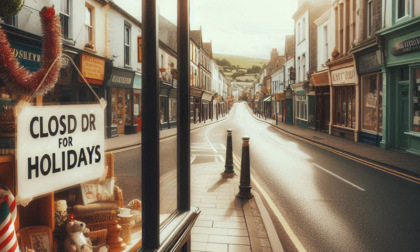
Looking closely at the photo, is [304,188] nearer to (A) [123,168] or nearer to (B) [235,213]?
(B) [235,213]

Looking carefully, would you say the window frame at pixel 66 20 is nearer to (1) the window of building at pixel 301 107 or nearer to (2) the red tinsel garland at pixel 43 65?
(2) the red tinsel garland at pixel 43 65

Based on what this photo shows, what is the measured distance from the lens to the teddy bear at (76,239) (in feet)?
5.81

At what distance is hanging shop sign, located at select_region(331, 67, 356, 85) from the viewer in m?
16.5

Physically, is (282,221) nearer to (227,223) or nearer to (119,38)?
(227,223)

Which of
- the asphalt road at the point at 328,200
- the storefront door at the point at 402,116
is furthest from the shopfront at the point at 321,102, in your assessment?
the asphalt road at the point at 328,200

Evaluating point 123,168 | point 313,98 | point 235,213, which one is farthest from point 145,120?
point 313,98

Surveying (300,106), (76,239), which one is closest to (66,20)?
(76,239)

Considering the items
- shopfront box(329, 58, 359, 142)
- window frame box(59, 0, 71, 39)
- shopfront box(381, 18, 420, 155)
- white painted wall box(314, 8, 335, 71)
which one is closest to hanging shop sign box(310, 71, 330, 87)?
white painted wall box(314, 8, 335, 71)

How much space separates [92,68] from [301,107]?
28552 millimetres

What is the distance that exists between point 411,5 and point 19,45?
13295 millimetres

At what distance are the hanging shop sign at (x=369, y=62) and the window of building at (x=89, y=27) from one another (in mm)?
13912

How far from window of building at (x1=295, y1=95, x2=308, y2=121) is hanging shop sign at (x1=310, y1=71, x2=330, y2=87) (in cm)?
383

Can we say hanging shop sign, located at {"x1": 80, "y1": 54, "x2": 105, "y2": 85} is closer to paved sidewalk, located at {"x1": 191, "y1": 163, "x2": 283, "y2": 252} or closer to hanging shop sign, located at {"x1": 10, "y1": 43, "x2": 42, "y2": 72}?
hanging shop sign, located at {"x1": 10, "y1": 43, "x2": 42, "y2": 72}

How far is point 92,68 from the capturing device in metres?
1.72
